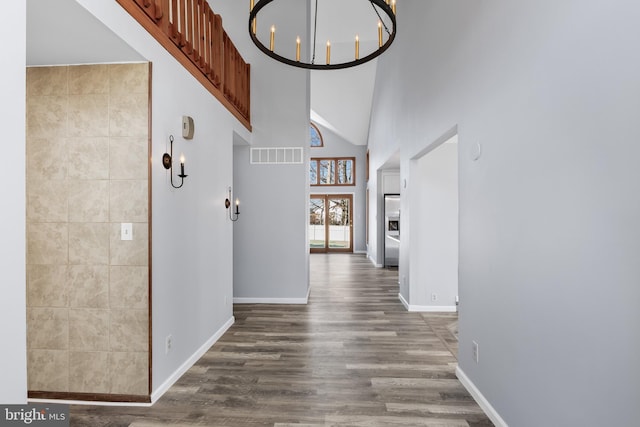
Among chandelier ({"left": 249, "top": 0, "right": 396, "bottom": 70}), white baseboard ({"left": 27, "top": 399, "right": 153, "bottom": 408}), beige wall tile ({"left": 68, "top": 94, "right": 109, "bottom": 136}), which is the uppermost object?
chandelier ({"left": 249, "top": 0, "right": 396, "bottom": 70})

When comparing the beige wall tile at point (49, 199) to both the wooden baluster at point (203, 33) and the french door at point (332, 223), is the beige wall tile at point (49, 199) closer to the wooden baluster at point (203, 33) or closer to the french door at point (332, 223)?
the wooden baluster at point (203, 33)

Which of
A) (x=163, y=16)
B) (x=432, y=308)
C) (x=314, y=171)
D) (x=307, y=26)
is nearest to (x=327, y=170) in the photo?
(x=314, y=171)

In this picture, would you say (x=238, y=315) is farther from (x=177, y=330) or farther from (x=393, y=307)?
(x=393, y=307)

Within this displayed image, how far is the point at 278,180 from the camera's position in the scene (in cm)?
496

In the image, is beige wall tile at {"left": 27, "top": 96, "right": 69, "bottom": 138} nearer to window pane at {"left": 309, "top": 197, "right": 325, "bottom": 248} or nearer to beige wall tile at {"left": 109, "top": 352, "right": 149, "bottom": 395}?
beige wall tile at {"left": 109, "top": 352, "right": 149, "bottom": 395}

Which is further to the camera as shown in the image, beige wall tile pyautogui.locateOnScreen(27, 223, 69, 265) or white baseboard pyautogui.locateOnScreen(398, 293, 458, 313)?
white baseboard pyautogui.locateOnScreen(398, 293, 458, 313)

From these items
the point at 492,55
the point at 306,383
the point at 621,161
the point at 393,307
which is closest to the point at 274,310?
the point at 393,307

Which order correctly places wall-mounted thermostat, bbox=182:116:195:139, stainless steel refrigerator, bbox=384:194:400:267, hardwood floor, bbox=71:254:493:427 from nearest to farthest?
hardwood floor, bbox=71:254:493:427
wall-mounted thermostat, bbox=182:116:195:139
stainless steel refrigerator, bbox=384:194:400:267

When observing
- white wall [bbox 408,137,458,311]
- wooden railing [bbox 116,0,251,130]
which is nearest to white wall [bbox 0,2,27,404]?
wooden railing [bbox 116,0,251,130]

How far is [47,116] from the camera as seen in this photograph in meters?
2.30

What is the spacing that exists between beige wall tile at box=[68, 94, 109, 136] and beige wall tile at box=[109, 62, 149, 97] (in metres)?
0.11

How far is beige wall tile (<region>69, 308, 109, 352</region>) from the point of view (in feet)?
7.45

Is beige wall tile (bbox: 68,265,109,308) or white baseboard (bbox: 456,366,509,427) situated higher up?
beige wall tile (bbox: 68,265,109,308)

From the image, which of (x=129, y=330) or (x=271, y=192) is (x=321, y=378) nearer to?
(x=129, y=330)
